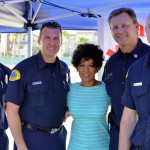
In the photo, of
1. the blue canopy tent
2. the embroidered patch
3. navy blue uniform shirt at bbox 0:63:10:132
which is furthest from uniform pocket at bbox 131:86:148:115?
the blue canopy tent

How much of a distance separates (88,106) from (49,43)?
2.27 ft

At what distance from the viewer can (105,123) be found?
6.89 feet

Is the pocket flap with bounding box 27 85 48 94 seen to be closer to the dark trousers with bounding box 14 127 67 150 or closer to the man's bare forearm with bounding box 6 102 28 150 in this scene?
the man's bare forearm with bounding box 6 102 28 150

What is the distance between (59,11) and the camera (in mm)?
4324

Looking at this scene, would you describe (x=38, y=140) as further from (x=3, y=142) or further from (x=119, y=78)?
(x=119, y=78)

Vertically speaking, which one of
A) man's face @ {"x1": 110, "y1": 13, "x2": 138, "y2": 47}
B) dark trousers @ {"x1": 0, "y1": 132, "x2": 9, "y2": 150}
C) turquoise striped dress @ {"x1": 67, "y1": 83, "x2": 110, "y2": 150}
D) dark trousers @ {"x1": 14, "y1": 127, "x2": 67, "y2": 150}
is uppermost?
man's face @ {"x1": 110, "y1": 13, "x2": 138, "y2": 47}

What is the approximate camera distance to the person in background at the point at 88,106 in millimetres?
1997

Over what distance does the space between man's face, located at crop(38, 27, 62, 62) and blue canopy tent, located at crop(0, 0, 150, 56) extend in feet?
4.81

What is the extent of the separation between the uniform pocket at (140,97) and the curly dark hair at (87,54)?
782 mm

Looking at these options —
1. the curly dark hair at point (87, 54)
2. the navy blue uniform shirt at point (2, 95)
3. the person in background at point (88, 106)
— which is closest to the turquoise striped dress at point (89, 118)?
the person in background at point (88, 106)

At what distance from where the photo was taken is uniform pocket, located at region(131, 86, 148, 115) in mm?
1418

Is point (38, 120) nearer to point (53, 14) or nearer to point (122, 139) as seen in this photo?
point (122, 139)

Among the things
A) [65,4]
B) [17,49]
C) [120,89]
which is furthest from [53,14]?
[17,49]

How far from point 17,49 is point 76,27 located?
5840 centimetres
